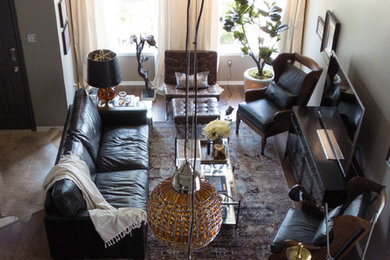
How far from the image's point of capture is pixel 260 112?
5523 mm

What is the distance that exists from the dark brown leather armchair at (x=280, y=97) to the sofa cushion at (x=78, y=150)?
84.3 inches

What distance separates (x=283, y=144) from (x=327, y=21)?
1603 millimetres

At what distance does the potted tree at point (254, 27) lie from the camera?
618 centimetres

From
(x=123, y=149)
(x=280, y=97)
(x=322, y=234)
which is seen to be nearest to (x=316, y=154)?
(x=322, y=234)

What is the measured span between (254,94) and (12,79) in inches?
121

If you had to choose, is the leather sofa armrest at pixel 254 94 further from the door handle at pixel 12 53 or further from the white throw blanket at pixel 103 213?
the door handle at pixel 12 53

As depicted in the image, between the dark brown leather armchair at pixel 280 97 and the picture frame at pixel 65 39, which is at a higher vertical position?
the picture frame at pixel 65 39

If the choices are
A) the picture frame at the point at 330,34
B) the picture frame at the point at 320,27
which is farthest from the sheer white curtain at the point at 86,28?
the picture frame at the point at 330,34

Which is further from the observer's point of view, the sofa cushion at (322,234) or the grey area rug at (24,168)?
the grey area rug at (24,168)

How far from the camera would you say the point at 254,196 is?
4.82 metres

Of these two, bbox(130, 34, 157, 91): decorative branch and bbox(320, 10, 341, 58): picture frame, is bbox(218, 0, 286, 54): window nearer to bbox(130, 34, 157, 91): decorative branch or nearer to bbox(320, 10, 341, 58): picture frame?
bbox(130, 34, 157, 91): decorative branch

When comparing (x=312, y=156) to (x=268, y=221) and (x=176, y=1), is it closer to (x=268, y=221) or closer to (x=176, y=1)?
(x=268, y=221)

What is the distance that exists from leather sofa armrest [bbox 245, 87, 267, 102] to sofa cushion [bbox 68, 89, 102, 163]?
1934mm

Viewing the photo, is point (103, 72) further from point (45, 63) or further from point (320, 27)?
point (320, 27)
